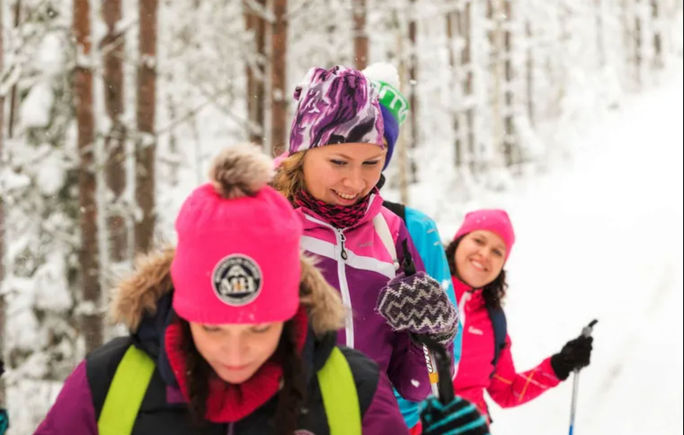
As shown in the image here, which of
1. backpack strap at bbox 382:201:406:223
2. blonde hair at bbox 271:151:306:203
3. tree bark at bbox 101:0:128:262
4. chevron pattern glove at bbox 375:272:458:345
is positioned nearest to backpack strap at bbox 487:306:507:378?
backpack strap at bbox 382:201:406:223

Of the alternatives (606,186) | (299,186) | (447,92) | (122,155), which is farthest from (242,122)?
(447,92)

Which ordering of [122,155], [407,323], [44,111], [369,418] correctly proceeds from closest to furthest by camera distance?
[369,418]
[407,323]
[122,155]
[44,111]

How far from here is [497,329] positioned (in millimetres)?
4852

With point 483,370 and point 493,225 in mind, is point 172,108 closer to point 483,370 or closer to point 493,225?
point 493,225

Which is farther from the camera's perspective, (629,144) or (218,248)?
(629,144)

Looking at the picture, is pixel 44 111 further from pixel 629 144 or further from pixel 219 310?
pixel 629 144

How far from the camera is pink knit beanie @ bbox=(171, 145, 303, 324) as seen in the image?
6.64ft

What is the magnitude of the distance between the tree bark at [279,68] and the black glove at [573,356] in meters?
6.23

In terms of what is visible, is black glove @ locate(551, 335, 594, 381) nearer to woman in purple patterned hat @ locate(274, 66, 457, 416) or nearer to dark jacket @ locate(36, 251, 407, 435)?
woman in purple patterned hat @ locate(274, 66, 457, 416)

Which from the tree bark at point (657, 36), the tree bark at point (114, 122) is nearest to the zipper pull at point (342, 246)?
the tree bark at point (114, 122)

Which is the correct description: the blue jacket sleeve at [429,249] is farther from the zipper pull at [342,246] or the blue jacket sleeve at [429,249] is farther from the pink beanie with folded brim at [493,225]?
the pink beanie with folded brim at [493,225]

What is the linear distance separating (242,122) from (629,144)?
58.9ft

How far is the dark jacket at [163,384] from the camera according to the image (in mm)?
2074

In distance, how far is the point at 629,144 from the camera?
25.7m
